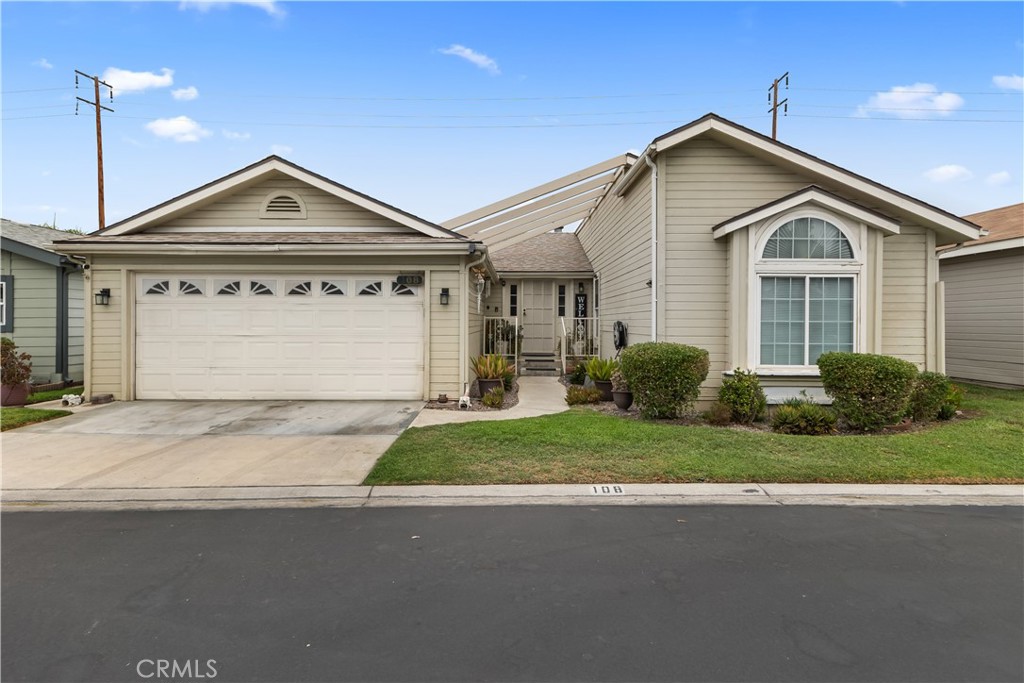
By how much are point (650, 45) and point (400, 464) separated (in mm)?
14392

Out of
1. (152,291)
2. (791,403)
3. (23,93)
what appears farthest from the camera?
(23,93)

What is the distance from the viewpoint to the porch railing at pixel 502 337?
1518cm

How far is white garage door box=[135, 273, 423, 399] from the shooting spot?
33.9 feet

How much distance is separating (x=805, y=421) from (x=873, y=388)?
1.04m

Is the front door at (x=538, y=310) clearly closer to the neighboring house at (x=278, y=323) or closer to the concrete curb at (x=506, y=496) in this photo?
the neighboring house at (x=278, y=323)

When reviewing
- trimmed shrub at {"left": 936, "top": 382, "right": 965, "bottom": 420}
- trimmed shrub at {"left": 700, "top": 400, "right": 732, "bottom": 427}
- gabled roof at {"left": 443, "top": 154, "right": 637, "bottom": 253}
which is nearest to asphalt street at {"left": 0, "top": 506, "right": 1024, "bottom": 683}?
trimmed shrub at {"left": 700, "top": 400, "right": 732, "bottom": 427}

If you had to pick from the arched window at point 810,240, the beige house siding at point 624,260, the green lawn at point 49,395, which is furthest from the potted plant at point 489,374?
the green lawn at point 49,395

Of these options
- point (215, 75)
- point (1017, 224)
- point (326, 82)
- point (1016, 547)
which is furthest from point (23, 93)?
point (1017, 224)

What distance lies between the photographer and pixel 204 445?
6887 mm

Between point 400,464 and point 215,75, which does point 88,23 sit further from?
point 400,464

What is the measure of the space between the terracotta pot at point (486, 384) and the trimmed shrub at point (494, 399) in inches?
14.9

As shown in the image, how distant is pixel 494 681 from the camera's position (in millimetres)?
2461

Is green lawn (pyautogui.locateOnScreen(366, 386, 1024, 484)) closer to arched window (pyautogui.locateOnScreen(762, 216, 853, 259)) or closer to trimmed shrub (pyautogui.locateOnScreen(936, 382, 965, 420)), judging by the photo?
trimmed shrub (pyautogui.locateOnScreen(936, 382, 965, 420))

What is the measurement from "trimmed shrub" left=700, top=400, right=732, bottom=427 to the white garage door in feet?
17.3
